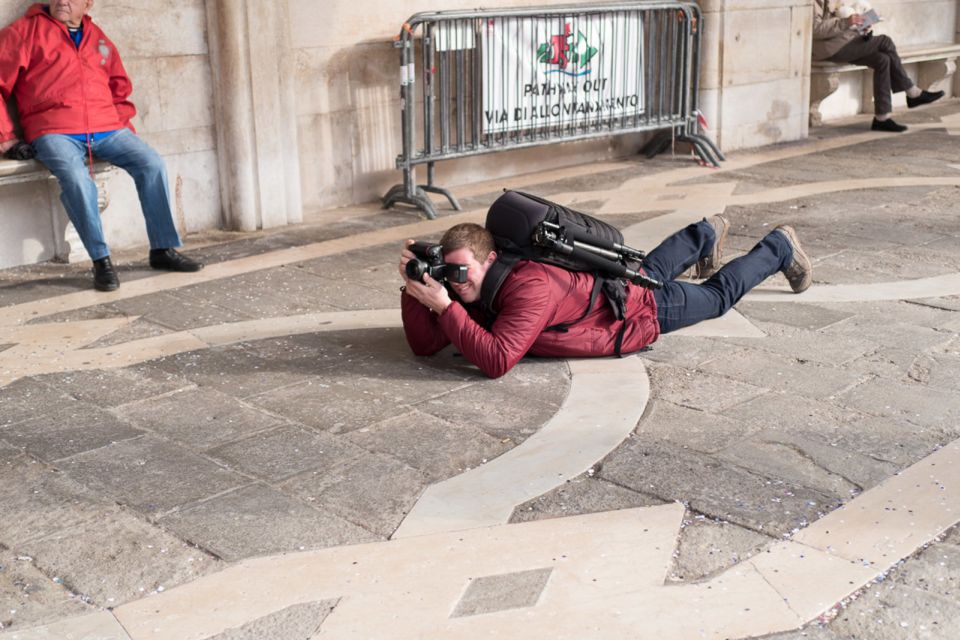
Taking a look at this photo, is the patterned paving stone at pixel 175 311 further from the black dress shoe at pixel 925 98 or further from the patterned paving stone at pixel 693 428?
the black dress shoe at pixel 925 98

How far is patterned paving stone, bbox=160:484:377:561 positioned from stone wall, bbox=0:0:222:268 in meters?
3.83

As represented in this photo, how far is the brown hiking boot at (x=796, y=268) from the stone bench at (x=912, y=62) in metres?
6.69

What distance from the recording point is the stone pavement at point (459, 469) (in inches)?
122

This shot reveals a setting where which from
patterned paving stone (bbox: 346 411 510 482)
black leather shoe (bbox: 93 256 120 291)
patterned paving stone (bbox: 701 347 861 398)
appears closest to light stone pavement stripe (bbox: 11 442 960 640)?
patterned paving stone (bbox: 346 411 510 482)

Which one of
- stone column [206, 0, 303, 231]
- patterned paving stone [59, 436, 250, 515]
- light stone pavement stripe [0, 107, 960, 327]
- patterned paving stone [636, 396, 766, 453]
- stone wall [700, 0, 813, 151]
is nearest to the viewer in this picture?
patterned paving stone [59, 436, 250, 515]

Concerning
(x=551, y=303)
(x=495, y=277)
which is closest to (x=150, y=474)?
(x=495, y=277)

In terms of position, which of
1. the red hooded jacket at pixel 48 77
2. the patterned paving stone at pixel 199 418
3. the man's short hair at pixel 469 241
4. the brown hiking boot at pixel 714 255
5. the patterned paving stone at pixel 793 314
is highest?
the red hooded jacket at pixel 48 77

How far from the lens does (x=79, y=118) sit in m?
6.62

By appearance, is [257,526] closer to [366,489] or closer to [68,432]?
[366,489]

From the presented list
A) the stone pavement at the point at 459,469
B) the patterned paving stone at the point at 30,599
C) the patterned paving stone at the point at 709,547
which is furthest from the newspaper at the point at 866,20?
the patterned paving stone at the point at 30,599

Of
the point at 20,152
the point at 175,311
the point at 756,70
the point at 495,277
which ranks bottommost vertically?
the point at 175,311

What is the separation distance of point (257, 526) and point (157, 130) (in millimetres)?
4469

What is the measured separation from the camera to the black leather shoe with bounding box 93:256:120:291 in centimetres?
639

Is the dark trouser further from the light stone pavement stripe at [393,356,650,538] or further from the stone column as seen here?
the light stone pavement stripe at [393,356,650,538]
